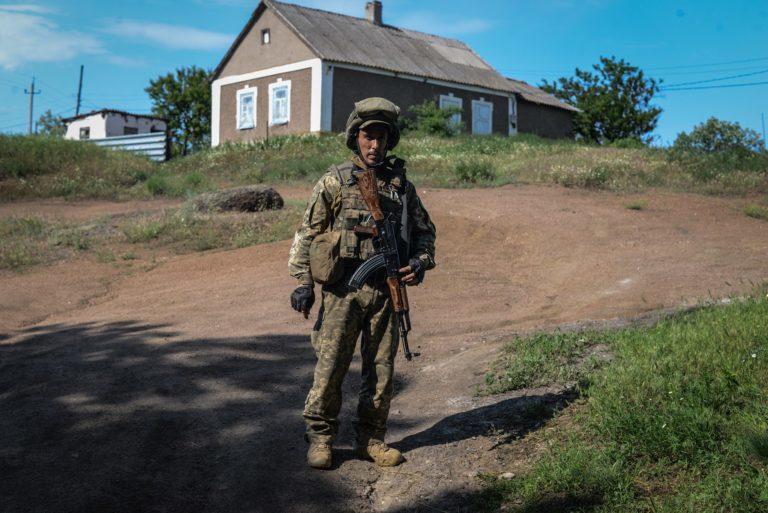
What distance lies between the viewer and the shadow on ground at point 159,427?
4.19 metres

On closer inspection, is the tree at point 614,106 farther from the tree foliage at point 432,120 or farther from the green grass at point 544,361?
the green grass at point 544,361

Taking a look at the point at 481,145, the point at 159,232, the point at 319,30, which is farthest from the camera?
the point at 319,30

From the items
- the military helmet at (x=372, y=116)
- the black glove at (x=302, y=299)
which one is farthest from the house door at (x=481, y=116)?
the black glove at (x=302, y=299)

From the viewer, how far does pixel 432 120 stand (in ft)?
91.5

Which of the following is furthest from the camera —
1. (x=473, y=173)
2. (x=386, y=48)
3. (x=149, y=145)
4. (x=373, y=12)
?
(x=373, y=12)

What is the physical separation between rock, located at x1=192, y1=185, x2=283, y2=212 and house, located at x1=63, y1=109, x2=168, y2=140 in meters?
22.6

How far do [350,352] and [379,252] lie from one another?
1.96 ft

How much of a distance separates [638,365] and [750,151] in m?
15.9

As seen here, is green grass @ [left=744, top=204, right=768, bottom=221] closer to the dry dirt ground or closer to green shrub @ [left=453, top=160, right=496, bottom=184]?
the dry dirt ground

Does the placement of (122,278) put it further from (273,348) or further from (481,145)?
(481,145)

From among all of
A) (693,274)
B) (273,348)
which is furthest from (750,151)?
(273,348)

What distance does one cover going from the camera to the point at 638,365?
5.01 m

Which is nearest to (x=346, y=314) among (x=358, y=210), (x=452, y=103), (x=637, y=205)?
(x=358, y=210)

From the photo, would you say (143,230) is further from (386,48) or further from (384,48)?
(386,48)
